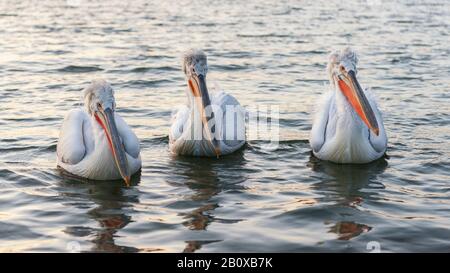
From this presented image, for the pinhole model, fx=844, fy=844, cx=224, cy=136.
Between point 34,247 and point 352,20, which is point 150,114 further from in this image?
point 352,20

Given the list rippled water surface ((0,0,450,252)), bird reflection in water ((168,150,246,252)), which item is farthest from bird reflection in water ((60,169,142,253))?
bird reflection in water ((168,150,246,252))

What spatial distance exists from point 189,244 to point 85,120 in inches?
84.7

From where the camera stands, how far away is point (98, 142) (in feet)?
23.2

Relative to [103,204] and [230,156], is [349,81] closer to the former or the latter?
[230,156]

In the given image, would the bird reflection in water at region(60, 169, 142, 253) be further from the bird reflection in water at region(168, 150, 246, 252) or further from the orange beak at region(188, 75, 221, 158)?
the orange beak at region(188, 75, 221, 158)

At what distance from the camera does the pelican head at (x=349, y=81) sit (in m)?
7.26

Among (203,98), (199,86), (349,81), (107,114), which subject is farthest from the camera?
(199,86)

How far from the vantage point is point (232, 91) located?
35.4 ft

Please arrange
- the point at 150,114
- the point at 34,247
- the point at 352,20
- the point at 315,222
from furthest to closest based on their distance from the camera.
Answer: the point at 352,20 < the point at 150,114 < the point at 315,222 < the point at 34,247

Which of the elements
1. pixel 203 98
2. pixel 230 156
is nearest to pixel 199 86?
pixel 203 98

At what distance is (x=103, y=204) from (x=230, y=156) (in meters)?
1.82

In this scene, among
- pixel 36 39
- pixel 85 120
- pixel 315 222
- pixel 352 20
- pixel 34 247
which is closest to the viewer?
pixel 34 247

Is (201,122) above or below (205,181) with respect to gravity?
above

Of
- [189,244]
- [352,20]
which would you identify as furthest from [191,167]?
[352,20]
